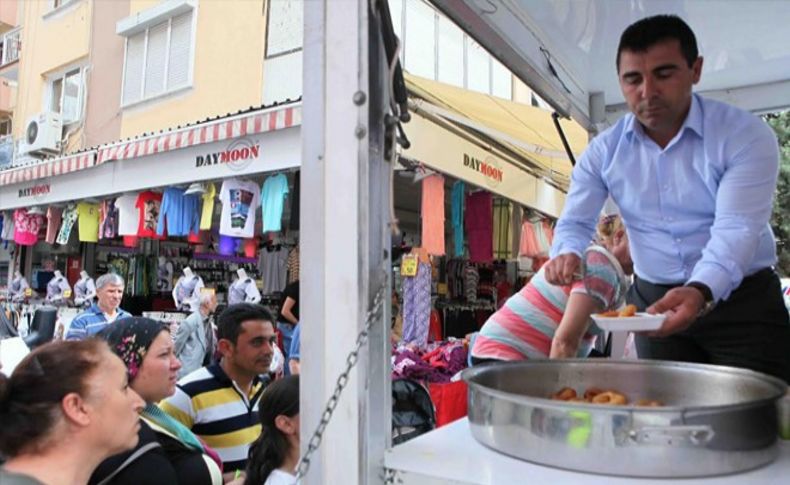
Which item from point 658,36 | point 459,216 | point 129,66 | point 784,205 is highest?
point 129,66

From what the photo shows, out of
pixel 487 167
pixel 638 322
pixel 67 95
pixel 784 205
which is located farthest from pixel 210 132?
pixel 784 205

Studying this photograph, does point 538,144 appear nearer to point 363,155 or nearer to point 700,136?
point 700,136

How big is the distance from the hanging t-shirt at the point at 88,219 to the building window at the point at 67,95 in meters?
4.16

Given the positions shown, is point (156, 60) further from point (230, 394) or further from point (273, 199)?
point (230, 394)

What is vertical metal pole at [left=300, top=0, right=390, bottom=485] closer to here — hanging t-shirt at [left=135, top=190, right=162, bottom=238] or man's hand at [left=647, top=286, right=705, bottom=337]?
man's hand at [left=647, top=286, right=705, bottom=337]

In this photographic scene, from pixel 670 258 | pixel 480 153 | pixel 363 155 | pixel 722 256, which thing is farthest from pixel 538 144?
pixel 363 155

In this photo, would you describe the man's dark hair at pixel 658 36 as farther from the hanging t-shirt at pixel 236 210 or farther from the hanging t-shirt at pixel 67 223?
the hanging t-shirt at pixel 67 223

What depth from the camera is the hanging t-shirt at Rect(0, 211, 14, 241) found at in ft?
32.9

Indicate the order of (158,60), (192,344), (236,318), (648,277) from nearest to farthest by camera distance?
(648,277) < (236,318) < (192,344) < (158,60)

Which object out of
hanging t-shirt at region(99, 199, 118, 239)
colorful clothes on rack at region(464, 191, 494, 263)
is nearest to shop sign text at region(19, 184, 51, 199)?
hanging t-shirt at region(99, 199, 118, 239)

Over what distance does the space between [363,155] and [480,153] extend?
5050 mm

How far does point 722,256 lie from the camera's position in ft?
4.26

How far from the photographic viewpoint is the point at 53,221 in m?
9.22

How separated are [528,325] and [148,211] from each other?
6264mm
